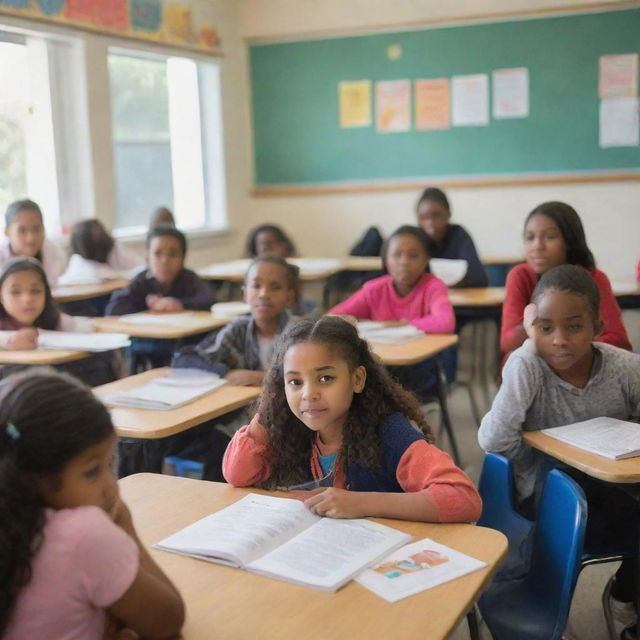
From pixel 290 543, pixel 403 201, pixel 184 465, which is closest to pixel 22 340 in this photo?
pixel 184 465

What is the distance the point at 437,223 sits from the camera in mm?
4988

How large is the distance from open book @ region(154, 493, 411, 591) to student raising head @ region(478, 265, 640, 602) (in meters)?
0.80

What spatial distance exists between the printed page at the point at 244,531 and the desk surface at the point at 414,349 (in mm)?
1421

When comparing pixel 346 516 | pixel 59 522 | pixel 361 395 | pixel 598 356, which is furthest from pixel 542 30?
pixel 59 522

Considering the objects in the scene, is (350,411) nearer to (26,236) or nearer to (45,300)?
(45,300)

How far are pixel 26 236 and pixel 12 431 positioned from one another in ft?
12.9

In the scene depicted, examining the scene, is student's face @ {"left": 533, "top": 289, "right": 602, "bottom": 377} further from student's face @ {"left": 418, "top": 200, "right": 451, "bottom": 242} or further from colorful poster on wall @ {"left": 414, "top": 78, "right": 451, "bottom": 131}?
colorful poster on wall @ {"left": 414, "top": 78, "right": 451, "bottom": 131}

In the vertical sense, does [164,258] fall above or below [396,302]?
above

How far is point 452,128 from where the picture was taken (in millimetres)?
6516

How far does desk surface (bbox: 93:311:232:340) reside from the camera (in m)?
3.68

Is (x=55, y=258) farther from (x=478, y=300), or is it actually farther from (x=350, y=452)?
(x=350, y=452)

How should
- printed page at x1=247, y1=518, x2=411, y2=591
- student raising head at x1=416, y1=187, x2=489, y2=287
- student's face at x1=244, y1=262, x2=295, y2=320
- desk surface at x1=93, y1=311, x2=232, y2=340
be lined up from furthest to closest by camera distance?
student raising head at x1=416, y1=187, x2=489, y2=287 < desk surface at x1=93, y1=311, x2=232, y2=340 < student's face at x1=244, y1=262, x2=295, y2=320 < printed page at x1=247, y1=518, x2=411, y2=591

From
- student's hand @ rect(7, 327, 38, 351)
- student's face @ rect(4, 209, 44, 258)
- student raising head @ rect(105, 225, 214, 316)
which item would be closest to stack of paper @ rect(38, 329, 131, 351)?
student's hand @ rect(7, 327, 38, 351)

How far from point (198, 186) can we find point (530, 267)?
4234 millimetres
